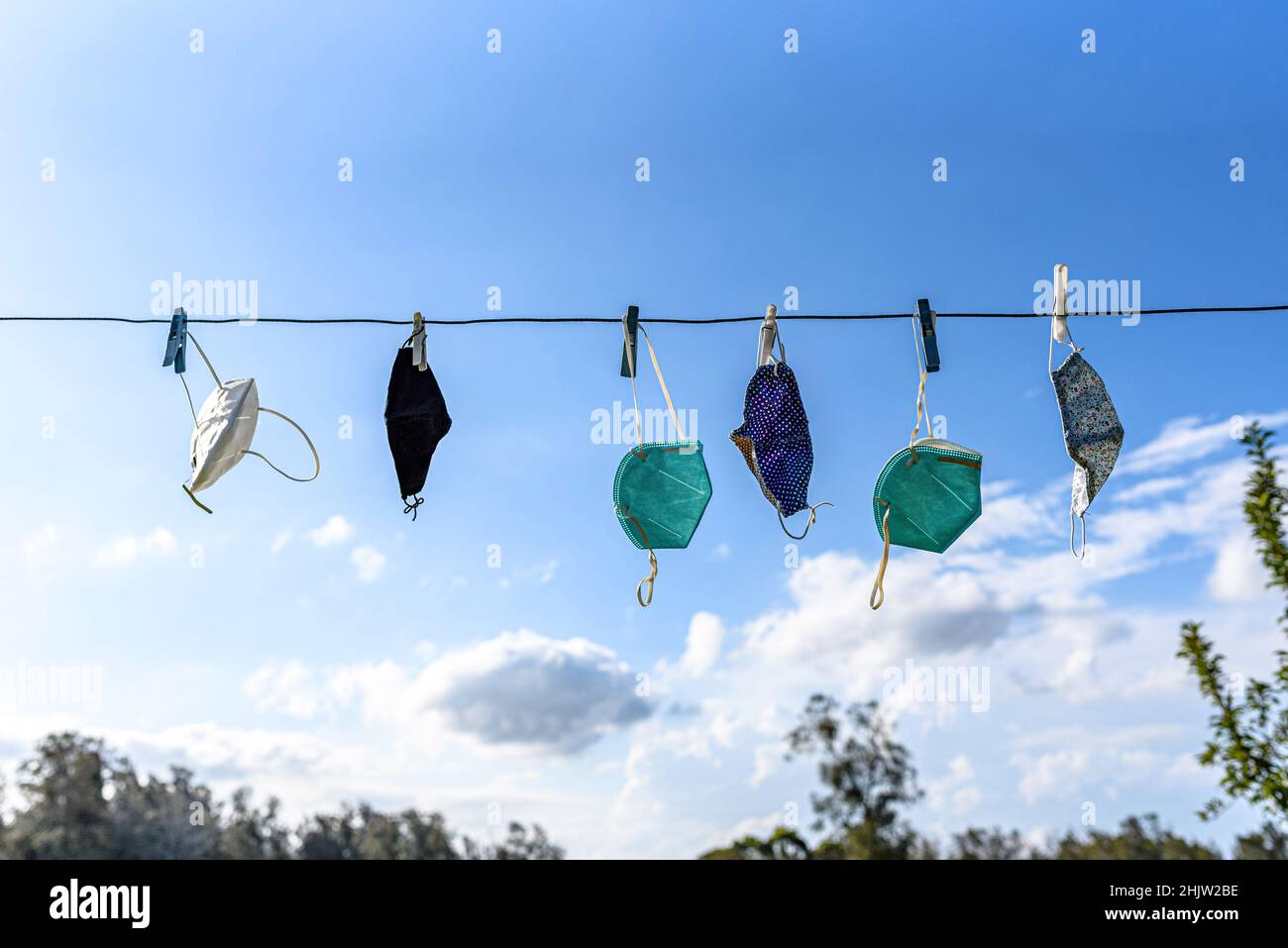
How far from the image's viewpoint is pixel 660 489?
3242 millimetres

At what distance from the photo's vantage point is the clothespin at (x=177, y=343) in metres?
3.23

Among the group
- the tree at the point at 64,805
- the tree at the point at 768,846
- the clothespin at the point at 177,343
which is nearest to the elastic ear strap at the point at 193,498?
the clothespin at the point at 177,343

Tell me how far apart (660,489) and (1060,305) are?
141 cm

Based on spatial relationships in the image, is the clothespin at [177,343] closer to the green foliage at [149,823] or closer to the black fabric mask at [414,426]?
the black fabric mask at [414,426]

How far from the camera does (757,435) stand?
10.7 feet

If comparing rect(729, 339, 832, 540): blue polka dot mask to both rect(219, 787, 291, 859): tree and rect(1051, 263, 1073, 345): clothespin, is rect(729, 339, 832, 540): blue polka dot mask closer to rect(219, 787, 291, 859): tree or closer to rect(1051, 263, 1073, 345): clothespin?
rect(1051, 263, 1073, 345): clothespin

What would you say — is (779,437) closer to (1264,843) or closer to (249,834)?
(1264,843)

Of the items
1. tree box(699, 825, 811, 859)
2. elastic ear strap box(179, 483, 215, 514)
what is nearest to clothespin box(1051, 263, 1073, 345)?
elastic ear strap box(179, 483, 215, 514)

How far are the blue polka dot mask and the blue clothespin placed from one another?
41cm

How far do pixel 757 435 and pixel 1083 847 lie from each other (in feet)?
32.6

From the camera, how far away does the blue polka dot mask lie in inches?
128

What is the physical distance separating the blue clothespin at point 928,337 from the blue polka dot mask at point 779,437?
0.41m

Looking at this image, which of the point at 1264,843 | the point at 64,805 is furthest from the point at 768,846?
the point at 64,805
